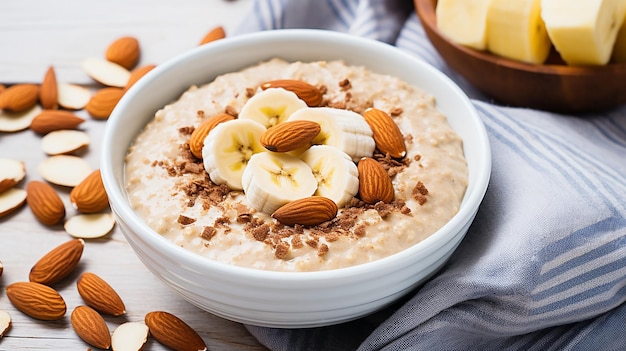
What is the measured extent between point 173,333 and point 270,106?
0.70m

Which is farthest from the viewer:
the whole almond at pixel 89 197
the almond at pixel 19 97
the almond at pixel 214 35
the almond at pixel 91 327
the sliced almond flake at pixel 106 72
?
the almond at pixel 214 35

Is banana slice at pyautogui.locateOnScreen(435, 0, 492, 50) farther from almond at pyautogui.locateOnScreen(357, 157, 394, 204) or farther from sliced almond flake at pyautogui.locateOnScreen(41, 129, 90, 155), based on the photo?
sliced almond flake at pyautogui.locateOnScreen(41, 129, 90, 155)

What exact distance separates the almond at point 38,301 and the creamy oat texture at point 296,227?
37 cm

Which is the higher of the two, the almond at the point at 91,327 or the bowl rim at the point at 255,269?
the bowl rim at the point at 255,269

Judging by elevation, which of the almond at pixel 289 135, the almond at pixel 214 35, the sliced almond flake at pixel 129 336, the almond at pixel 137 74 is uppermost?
the almond at pixel 289 135

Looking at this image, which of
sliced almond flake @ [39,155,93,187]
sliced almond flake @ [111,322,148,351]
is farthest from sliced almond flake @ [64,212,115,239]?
sliced almond flake @ [111,322,148,351]

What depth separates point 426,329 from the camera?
194 cm

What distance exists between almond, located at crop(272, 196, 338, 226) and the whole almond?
75 cm

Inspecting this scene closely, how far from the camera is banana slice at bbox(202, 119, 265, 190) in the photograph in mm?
2049

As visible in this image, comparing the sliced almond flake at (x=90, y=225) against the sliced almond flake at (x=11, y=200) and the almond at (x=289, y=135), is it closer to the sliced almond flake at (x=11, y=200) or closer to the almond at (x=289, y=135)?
the sliced almond flake at (x=11, y=200)

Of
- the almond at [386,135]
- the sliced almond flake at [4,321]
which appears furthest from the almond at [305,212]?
the sliced almond flake at [4,321]

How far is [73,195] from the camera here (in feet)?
A: 8.00

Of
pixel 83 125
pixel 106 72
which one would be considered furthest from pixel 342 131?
pixel 106 72

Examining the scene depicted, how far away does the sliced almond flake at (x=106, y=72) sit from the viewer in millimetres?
2939
